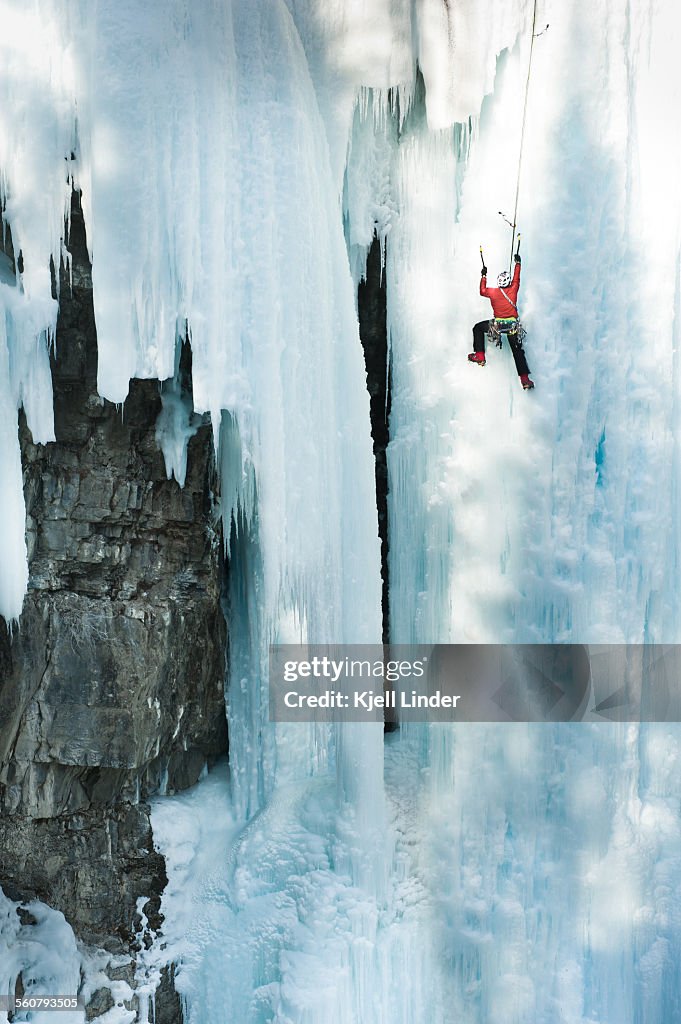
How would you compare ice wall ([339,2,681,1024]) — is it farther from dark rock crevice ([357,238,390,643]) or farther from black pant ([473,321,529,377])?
dark rock crevice ([357,238,390,643])

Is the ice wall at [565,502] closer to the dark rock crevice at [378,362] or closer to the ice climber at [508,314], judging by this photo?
the ice climber at [508,314]

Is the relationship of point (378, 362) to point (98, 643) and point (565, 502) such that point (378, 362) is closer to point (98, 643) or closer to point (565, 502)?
point (565, 502)

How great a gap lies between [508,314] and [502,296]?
0.10 meters

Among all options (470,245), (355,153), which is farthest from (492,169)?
(355,153)

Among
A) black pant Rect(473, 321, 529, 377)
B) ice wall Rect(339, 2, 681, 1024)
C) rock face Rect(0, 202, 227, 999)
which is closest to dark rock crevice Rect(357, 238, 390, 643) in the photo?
ice wall Rect(339, 2, 681, 1024)

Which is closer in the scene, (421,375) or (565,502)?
(565,502)

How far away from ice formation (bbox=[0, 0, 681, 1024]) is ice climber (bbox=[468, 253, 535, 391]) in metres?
0.10

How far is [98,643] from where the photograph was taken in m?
4.55

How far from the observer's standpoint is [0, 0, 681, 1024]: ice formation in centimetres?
402

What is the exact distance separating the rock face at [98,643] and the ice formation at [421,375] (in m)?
0.26

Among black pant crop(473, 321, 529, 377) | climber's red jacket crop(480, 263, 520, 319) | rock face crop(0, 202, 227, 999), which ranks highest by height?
climber's red jacket crop(480, 263, 520, 319)

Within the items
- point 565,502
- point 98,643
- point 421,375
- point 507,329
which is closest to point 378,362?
point 421,375

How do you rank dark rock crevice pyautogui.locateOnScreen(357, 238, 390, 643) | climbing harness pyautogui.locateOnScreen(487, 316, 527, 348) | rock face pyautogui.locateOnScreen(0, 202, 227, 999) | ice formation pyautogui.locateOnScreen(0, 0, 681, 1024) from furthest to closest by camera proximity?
1. dark rock crevice pyautogui.locateOnScreen(357, 238, 390, 643)
2. rock face pyautogui.locateOnScreen(0, 202, 227, 999)
3. climbing harness pyautogui.locateOnScreen(487, 316, 527, 348)
4. ice formation pyautogui.locateOnScreen(0, 0, 681, 1024)

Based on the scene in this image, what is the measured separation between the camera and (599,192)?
163 inches
